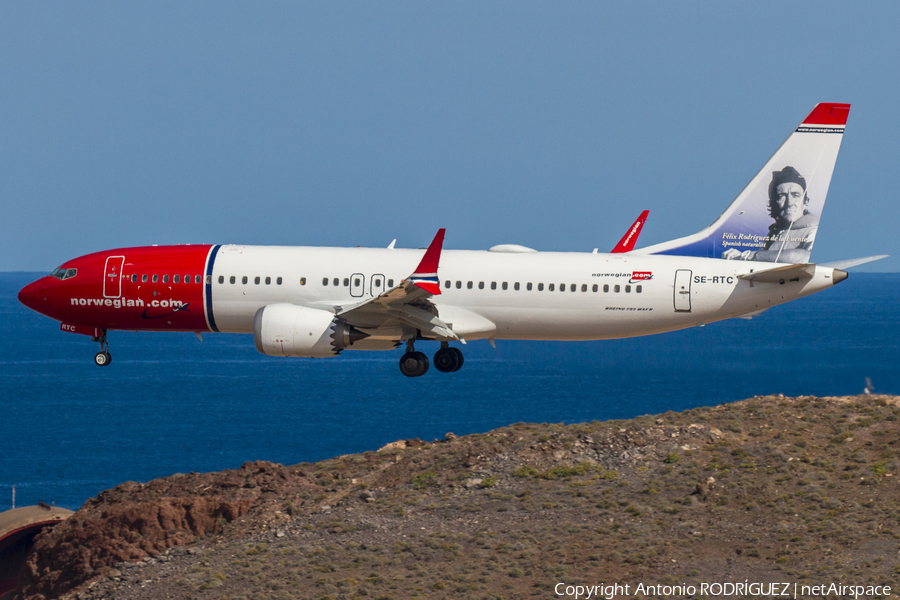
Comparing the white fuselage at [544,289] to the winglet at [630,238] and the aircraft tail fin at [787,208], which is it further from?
the winglet at [630,238]

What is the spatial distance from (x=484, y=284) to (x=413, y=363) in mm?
4485

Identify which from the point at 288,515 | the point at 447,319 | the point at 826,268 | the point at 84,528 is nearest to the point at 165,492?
the point at 84,528

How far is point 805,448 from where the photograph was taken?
56.9m

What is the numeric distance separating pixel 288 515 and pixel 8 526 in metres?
28.1

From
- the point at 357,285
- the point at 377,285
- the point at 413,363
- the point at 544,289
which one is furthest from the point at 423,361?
the point at 544,289

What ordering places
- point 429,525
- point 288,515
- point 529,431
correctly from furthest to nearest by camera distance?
point 529,431, point 288,515, point 429,525

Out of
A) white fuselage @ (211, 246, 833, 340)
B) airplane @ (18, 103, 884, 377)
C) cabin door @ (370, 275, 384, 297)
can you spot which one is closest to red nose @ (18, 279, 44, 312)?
airplane @ (18, 103, 884, 377)

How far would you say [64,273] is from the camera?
1849 inches

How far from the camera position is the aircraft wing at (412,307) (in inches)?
1576

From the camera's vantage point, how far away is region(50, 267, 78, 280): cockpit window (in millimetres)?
46688

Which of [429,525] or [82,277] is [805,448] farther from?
[82,277]

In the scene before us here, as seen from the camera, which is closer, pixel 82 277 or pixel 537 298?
pixel 537 298

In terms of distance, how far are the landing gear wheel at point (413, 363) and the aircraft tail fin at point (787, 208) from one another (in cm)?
1090

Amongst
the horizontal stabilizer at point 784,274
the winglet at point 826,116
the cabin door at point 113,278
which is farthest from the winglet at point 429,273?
the winglet at point 826,116
